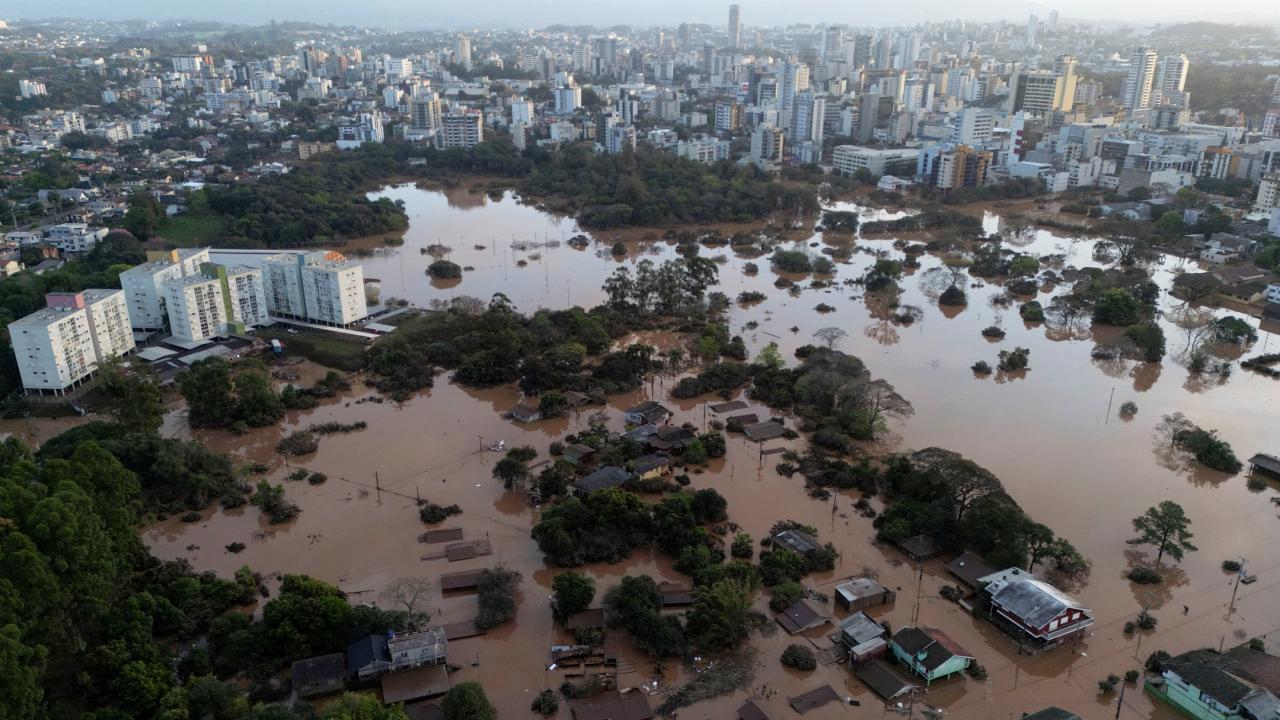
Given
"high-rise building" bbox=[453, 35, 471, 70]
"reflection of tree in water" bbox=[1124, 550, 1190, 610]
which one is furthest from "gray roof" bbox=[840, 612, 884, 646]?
"high-rise building" bbox=[453, 35, 471, 70]

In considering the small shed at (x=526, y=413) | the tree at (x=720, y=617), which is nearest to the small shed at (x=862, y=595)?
the tree at (x=720, y=617)

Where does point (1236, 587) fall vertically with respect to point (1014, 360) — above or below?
below

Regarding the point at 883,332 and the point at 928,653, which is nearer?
the point at 928,653

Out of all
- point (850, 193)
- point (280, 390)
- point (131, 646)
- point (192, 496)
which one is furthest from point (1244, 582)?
point (850, 193)

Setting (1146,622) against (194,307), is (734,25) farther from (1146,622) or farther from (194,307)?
(1146,622)

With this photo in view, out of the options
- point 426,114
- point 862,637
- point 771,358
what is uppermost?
point 426,114

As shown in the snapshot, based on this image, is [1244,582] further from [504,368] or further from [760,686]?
[504,368]

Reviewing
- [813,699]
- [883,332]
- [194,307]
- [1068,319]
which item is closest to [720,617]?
[813,699]
